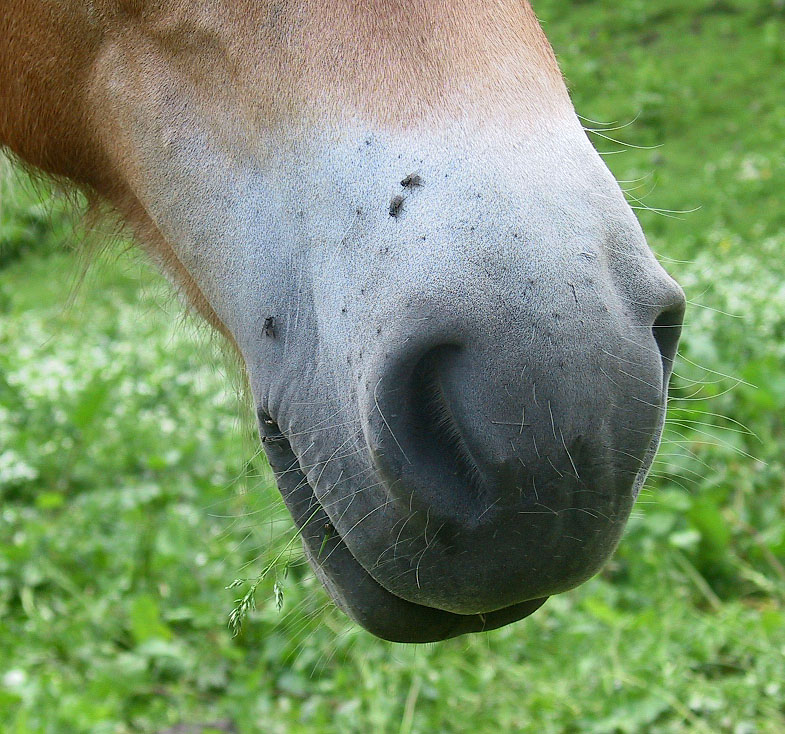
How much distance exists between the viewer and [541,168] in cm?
113

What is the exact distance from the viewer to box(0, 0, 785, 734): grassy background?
2.29 meters

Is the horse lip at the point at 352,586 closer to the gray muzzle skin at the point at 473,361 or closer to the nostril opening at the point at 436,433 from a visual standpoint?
the gray muzzle skin at the point at 473,361

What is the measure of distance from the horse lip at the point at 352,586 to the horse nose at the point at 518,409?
217 mm

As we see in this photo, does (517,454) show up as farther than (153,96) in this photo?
No

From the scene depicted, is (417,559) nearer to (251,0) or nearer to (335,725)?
(251,0)

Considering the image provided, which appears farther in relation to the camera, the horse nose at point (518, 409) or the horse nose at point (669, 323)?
the horse nose at point (669, 323)

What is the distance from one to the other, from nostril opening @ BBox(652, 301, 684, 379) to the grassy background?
231 mm

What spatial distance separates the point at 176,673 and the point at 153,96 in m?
1.85

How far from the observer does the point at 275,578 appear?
61.2 inches

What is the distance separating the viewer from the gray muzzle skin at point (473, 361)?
106cm

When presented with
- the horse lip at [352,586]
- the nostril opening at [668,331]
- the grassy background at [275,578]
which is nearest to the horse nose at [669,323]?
the nostril opening at [668,331]

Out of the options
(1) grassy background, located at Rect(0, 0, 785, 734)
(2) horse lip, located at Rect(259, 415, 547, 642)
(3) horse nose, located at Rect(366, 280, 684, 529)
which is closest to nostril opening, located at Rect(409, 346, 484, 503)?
(3) horse nose, located at Rect(366, 280, 684, 529)

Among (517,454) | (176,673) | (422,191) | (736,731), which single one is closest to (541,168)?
(422,191)

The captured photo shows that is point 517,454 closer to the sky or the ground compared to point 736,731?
closer to the sky
